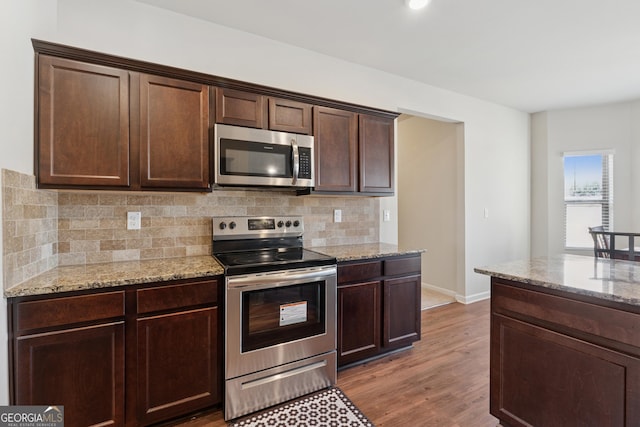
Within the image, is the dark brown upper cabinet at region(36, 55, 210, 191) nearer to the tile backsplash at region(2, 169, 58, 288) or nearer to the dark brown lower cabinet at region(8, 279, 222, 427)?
the tile backsplash at region(2, 169, 58, 288)

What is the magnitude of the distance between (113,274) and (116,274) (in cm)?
2

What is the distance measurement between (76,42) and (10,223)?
1366mm

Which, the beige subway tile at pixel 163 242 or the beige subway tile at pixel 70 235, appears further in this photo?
the beige subway tile at pixel 163 242

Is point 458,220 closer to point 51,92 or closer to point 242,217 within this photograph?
point 242,217

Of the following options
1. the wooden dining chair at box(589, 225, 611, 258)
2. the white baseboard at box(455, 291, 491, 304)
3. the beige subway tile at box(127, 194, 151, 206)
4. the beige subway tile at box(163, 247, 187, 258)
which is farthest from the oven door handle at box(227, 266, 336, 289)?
the wooden dining chair at box(589, 225, 611, 258)

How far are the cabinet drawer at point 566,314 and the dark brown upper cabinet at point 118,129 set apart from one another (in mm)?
1995

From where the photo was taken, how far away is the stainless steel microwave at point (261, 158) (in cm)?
212

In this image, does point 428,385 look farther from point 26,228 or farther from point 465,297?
point 26,228

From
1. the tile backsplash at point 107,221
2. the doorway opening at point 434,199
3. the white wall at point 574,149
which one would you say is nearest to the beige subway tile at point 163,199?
the tile backsplash at point 107,221

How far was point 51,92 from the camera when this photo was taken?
171 cm

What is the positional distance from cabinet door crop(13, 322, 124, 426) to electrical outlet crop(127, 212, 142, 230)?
29.8 inches

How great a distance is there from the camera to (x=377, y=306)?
8.27ft

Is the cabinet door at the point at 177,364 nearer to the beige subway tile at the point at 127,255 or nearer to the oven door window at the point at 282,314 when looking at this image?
the oven door window at the point at 282,314

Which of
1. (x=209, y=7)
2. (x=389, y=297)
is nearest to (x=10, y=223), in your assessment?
(x=209, y=7)
